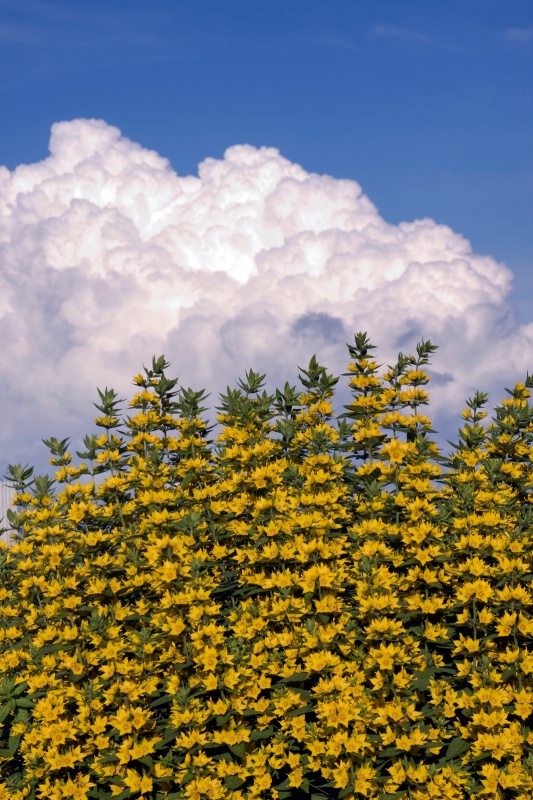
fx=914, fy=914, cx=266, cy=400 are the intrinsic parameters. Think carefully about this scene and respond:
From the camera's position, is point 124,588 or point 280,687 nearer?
point 280,687

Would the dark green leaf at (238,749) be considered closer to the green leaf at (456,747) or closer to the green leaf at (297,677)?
the green leaf at (297,677)

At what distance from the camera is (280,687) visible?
29.3 ft

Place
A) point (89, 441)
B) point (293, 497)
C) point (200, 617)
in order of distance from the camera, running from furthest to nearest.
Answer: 1. point (89, 441)
2. point (293, 497)
3. point (200, 617)

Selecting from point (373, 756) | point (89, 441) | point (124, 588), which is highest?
point (89, 441)

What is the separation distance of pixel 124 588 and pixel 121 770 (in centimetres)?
181

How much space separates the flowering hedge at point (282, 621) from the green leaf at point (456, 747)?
0.6 inches

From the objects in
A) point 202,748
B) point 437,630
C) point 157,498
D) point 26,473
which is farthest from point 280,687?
point 26,473

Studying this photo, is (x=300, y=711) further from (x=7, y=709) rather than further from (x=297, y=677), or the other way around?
(x=7, y=709)

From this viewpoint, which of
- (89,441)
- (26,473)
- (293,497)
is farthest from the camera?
(26,473)

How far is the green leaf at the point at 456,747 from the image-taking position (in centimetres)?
889

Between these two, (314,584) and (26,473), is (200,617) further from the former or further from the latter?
(26,473)

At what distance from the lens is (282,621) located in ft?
29.9

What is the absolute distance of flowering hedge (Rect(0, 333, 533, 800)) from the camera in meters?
8.73

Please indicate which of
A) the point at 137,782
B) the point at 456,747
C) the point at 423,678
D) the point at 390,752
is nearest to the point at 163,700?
the point at 137,782
